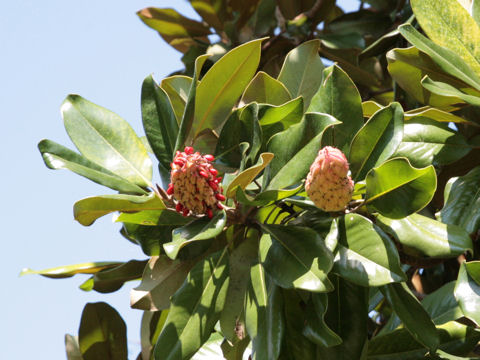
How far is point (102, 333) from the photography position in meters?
2.38

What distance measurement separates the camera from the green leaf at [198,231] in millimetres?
1473

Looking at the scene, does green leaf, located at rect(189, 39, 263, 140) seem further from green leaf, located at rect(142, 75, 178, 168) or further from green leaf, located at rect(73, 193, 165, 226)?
green leaf, located at rect(73, 193, 165, 226)

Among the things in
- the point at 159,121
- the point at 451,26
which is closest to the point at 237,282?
the point at 159,121

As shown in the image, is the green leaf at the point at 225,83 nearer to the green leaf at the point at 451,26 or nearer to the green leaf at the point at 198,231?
the green leaf at the point at 198,231

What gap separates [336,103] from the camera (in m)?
1.74

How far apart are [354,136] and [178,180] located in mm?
464

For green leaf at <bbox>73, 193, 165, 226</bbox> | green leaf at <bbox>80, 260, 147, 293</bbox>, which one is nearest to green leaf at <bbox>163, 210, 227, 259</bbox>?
green leaf at <bbox>73, 193, 165, 226</bbox>

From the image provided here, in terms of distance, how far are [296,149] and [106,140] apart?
21.6 inches

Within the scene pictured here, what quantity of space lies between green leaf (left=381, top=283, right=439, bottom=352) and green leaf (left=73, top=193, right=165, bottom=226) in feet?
1.98

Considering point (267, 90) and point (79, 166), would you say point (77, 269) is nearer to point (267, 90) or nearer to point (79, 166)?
point (79, 166)

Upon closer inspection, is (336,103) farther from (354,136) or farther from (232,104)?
(232,104)

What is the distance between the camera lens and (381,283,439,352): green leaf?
159cm

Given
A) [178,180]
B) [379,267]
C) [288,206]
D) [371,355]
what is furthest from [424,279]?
[178,180]

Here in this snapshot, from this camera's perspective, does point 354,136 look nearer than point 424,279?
Yes
